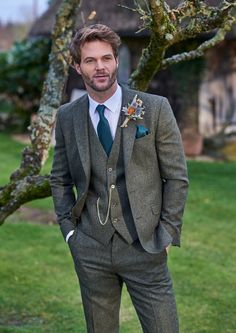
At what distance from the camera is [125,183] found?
326 centimetres

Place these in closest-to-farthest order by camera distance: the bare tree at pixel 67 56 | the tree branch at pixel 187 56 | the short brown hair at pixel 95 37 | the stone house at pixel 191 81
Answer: the short brown hair at pixel 95 37
the bare tree at pixel 67 56
the tree branch at pixel 187 56
the stone house at pixel 191 81

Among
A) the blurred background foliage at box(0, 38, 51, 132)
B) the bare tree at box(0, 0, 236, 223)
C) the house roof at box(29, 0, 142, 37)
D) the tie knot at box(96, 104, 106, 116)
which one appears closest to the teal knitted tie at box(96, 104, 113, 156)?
the tie knot at box(96, 104, 106, 116)

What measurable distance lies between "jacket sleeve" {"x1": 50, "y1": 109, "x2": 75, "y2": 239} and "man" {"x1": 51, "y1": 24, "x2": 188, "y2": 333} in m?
0.14

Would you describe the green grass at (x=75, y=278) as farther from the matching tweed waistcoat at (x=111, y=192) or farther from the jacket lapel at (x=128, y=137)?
the jacket lapel at (x=128, y=137)

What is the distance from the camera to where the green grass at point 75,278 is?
5250 millimetres

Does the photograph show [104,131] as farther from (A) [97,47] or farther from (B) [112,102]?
(A) [97,47]

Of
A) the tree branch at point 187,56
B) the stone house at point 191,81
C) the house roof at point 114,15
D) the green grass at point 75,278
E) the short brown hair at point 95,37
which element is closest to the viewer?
the short brown hair at point 95,37

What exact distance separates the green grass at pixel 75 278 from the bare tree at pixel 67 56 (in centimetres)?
105

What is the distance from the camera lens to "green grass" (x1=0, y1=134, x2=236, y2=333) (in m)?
5.25

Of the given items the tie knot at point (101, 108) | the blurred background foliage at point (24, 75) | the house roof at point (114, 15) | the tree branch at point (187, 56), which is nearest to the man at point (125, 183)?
the tie knot at point (101, 108)

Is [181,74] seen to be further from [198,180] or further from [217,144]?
[198,180]

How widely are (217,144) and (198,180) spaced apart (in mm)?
3352

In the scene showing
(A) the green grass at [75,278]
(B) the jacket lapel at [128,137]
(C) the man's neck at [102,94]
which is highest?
(C) the man's neck at [102,94]

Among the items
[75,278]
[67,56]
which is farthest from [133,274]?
[75,278]
